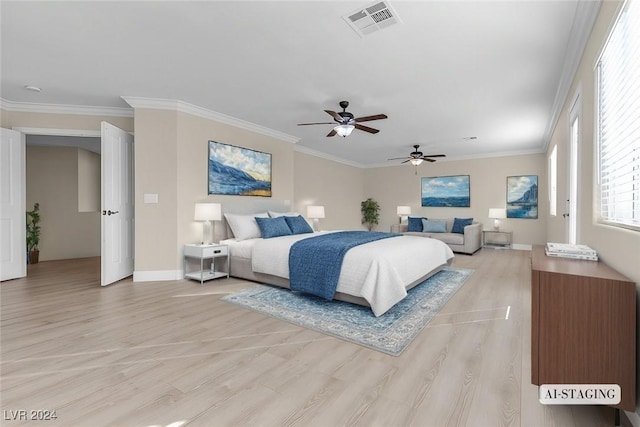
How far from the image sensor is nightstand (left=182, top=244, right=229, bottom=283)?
4.09 m

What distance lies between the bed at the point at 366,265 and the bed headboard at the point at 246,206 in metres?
0.17

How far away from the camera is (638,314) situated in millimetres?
1415

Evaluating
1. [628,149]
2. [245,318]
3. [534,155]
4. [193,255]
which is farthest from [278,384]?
[534,155]

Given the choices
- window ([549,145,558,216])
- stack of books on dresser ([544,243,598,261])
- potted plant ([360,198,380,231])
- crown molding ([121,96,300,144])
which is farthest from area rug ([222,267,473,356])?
potted plant ([360,198,380,231])

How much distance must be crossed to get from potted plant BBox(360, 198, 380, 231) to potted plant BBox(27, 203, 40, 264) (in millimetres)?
7977

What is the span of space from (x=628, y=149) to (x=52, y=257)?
339 inches

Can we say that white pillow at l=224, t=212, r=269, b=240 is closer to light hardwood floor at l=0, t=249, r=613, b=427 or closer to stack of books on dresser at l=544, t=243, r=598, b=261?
light hardwood floor at l=0, t=249, r=613, b=427

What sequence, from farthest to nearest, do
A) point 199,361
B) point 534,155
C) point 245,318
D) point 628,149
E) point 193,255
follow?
point 534,155 < point 193,255 < point 245,318 < point 199,361 < point 628,149

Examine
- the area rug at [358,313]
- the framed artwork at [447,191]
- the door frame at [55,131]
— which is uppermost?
the door frame at [55,131]

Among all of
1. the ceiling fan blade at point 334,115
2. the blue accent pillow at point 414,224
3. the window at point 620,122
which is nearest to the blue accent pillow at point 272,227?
the ceiling fan blade at point 334,115

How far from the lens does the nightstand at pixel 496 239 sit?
7.43 metres

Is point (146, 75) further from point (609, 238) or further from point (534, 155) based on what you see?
point (534, 155)

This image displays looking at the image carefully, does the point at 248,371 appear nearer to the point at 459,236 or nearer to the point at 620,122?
the point at 620,122

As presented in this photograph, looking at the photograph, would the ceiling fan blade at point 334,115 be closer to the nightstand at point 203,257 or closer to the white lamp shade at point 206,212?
the white lamp shade at point 206,212
